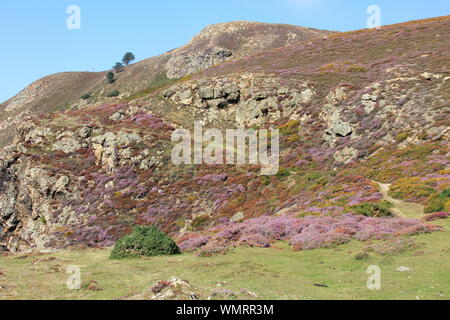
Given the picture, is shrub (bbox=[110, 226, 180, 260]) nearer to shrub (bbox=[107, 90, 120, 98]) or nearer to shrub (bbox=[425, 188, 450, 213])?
shrub (bbox=[425, 188, 450, 213])

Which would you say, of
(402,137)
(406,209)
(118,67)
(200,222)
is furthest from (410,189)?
(118,67)

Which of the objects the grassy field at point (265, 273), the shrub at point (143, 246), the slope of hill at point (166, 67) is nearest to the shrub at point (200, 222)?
the shrub at point (143, 246)

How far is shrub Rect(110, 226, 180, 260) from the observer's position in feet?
83.1

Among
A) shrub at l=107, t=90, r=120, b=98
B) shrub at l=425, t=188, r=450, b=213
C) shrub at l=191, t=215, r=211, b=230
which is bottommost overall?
shrub at l=191, t=215, r=211, b=230

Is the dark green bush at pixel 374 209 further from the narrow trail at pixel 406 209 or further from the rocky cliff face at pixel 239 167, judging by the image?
the rocky cliff face at pixel 239 167

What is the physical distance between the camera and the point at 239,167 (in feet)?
177

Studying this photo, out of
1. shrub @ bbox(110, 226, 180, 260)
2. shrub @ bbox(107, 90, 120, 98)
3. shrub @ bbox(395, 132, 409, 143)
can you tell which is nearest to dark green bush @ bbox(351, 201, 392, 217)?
shrub @ bbox(110, 226, 180, 260)

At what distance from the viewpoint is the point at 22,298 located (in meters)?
15.0

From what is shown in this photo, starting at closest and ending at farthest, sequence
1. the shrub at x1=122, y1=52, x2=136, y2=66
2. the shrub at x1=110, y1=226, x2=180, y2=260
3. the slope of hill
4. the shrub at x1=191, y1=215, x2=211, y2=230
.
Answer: the shrub at x1=110, y1=226, x2=180, y2=260, the shrub at x1=191, y1=215, x2=211, y2=230, the slope of hill, the shrub at x1=122, y1=52, x2=136, y2=66

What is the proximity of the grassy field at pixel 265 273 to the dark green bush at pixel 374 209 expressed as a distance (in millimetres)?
4235

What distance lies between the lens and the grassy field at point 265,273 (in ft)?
48.8

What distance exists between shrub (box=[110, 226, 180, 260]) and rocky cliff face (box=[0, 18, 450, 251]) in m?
6.98

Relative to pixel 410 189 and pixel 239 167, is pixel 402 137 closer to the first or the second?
pixel 410 189
